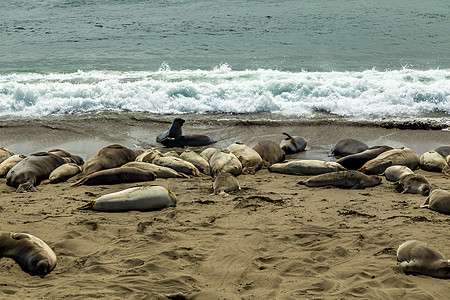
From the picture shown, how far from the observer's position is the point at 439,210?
6.29 metres

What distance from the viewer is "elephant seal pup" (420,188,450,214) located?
625 cm

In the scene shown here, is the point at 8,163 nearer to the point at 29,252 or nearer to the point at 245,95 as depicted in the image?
the point at 29,252

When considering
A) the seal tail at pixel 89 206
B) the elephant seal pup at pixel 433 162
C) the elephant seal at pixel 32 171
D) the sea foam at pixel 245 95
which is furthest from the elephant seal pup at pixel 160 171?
the sea foam at pixel 245 95

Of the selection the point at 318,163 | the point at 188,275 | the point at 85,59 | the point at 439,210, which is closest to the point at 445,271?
the point at 439,210

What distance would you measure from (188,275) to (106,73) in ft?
43.0

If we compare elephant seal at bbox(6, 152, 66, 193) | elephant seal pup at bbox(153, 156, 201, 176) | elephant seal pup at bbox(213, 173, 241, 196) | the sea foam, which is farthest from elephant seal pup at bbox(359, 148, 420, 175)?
elephant seal at bbox(6, 152, 66, 193)

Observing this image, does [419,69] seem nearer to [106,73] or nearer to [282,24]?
[282,24]

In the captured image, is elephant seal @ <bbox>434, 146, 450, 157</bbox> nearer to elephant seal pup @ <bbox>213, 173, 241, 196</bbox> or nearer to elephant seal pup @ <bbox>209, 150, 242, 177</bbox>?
elephant seal pup @ <bbox>209, 150, 242, 177</bbox>

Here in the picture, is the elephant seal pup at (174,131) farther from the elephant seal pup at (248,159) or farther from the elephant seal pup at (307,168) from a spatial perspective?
the elephant seal pup at (307,168)

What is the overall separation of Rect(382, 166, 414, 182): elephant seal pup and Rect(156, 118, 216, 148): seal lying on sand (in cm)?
388

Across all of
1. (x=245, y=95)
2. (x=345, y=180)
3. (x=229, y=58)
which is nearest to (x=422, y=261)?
(x=345, y=180)

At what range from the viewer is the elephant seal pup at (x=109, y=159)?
28.3 ft

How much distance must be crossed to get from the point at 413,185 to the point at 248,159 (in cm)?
287

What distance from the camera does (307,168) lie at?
28.3ft
